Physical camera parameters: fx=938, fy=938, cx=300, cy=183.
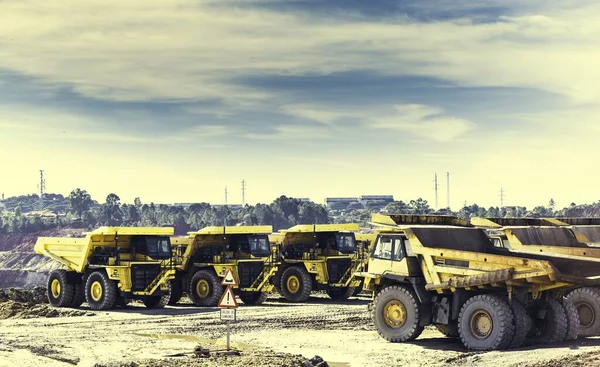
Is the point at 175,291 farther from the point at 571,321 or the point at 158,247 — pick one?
the point at 571,321

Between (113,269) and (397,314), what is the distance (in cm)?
1381

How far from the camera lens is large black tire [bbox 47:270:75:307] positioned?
33.3m

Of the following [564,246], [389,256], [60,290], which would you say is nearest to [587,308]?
[564,246]

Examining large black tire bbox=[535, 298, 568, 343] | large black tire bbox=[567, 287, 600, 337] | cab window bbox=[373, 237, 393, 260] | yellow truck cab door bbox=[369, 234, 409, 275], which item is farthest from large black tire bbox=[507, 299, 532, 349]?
cab window bbox=[373, 237, 393, 260]

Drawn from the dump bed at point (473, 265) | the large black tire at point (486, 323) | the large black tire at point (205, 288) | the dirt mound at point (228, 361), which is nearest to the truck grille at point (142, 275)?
the large black tire at point (205, 288)

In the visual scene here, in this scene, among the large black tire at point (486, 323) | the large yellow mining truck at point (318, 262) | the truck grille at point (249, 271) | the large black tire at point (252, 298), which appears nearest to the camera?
the large black tire at point (486, 323)

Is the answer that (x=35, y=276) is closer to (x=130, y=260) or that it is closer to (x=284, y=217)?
(x=284, y=217)

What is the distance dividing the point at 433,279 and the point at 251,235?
15.9m

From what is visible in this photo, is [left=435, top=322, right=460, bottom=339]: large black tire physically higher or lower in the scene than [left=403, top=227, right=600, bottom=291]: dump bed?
lower

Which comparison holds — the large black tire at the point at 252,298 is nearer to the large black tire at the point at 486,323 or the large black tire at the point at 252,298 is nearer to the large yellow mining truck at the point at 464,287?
the large yellow mining truck at the point at 464,287

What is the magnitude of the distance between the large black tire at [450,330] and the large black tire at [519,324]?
173 cm

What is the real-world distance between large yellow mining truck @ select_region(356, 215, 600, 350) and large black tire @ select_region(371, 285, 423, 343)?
0.02 metres

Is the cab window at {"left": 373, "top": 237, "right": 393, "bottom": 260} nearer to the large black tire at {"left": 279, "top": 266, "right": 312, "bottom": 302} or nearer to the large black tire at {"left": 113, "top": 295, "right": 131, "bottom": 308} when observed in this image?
the large black tire at {"left": 113, "top": 295, "right": 131, "bottom": 308}

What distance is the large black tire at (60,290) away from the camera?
33.3 m
